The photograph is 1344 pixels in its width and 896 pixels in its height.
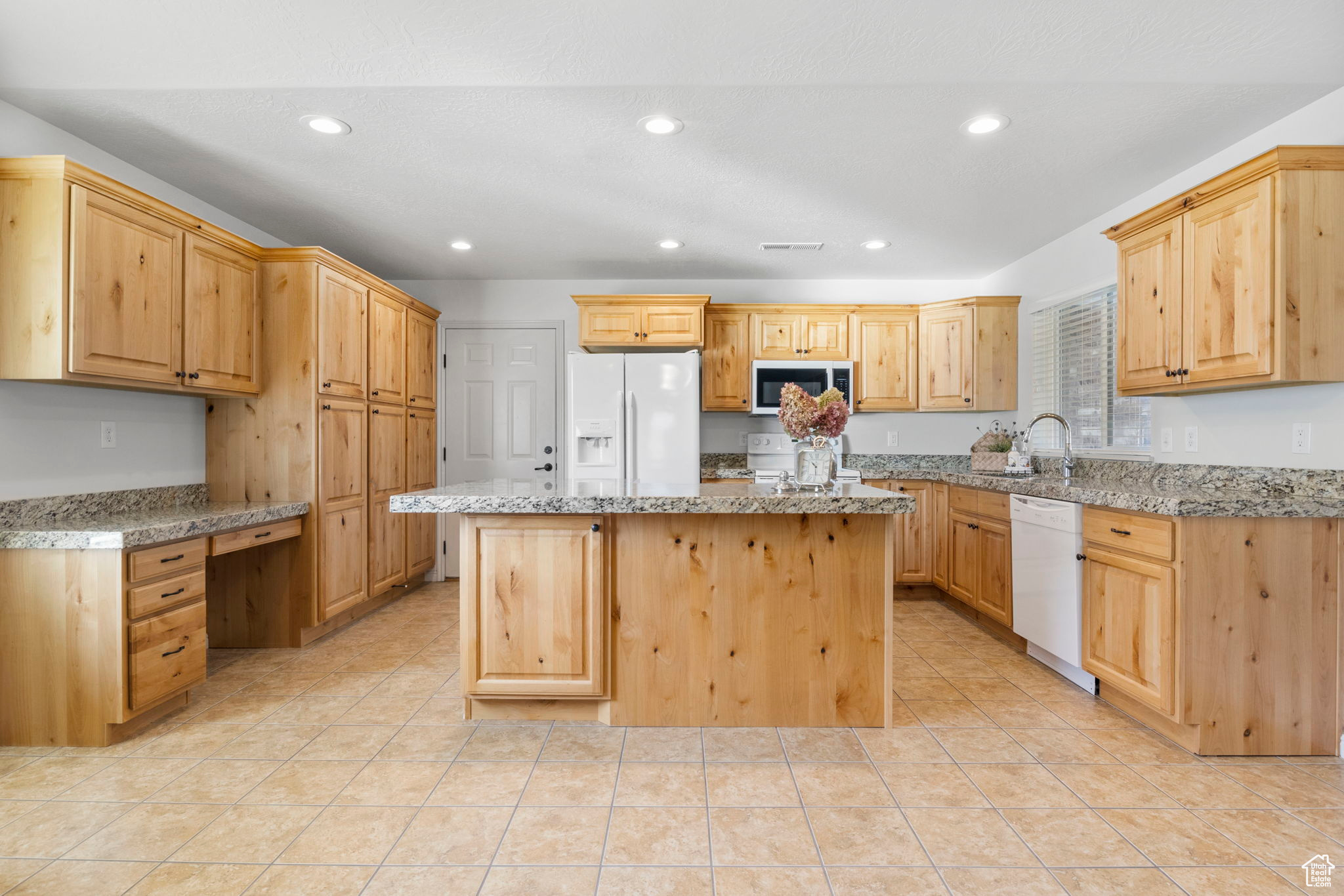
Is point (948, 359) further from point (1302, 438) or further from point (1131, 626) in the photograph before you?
point (1131, 626)

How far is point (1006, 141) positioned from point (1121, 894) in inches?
103

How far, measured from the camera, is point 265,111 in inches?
97.8

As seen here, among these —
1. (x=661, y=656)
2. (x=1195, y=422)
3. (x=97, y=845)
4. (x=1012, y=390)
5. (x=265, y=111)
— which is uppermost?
(x=265, y=111)

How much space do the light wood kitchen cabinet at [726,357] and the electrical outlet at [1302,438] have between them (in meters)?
2.97

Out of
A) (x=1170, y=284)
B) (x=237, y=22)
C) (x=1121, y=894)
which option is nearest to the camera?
(x=1121, y=894)

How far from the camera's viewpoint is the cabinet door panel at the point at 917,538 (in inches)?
176

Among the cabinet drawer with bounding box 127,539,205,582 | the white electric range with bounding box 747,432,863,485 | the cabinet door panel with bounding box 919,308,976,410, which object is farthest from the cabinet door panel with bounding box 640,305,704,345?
the cabinet drawer with bounding box 127,539,205,582

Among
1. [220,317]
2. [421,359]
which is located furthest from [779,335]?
[220,317]

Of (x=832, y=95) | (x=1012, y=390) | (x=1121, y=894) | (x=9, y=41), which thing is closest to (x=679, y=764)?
(x=1121, y=894)

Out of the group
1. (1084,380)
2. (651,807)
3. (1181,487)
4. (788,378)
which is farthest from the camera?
(788,378)

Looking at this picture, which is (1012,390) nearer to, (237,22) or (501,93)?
(501,93)

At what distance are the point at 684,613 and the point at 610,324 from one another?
8.81ft

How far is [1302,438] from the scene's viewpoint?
2.45 metres

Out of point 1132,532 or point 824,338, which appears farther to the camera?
point 824,338
